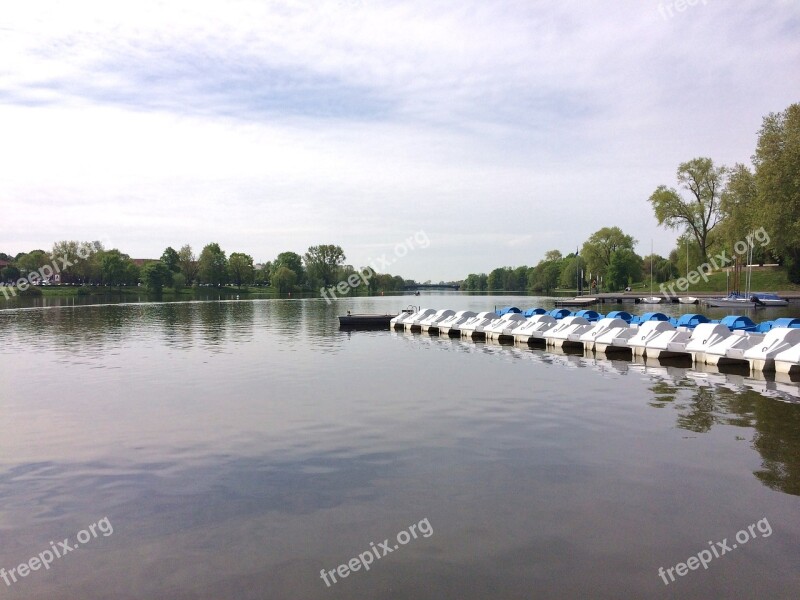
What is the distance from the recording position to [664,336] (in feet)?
116

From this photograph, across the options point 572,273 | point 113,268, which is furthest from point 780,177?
point 113,268

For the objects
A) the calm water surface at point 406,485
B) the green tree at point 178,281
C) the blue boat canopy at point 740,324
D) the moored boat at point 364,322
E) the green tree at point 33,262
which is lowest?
the calm water surface at point 406,485

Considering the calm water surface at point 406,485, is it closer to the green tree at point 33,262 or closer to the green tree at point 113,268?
the green tree at point 113,268

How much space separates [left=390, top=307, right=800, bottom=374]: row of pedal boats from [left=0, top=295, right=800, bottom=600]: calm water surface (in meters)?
3.00

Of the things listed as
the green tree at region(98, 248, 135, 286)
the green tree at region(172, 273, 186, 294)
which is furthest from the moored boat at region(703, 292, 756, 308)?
the green tree at region(98, 248, 135, 286)

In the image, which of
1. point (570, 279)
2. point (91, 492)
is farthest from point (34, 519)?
point (570, 279)

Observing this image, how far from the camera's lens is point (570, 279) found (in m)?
177

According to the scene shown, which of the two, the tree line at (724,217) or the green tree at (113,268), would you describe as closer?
the tree line at (724,217)

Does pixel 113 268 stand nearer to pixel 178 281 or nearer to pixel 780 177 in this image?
pixel 178 281

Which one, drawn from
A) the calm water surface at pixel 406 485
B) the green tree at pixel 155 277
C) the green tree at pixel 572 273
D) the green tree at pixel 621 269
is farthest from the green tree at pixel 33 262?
the calm water surface at pixel 406 485

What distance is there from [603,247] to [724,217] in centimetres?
4655

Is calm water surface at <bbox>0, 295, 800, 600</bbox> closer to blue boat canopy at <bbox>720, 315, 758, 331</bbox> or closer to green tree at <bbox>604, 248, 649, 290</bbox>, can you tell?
blue boat canopy at <bbox>720, 315, 758, 331</bbox>

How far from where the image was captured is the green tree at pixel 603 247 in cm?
15175

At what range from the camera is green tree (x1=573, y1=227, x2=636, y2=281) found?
498 feet
